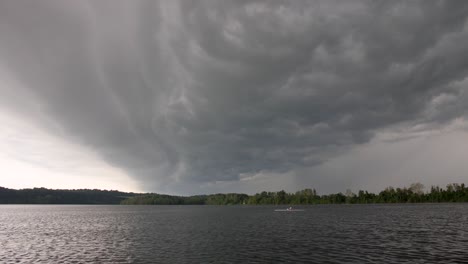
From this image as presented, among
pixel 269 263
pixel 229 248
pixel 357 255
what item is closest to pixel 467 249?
pixel 357 255

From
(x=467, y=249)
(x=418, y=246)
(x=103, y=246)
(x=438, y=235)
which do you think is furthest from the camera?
(x=438, y=235)

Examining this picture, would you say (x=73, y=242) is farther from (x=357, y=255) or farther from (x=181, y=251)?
(x=357, y=255)

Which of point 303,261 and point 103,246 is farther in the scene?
point 103,246

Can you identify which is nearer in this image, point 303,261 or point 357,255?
point 303,261

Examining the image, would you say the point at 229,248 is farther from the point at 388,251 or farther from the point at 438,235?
the point at 438,235

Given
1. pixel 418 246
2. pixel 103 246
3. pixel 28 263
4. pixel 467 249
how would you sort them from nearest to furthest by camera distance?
pixel 28 263, pixel 467 249, pixel 418 246, pixel 103 246

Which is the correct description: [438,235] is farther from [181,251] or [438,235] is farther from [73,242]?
[73,242]

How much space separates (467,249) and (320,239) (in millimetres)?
26251

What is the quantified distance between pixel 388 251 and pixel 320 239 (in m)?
18.5

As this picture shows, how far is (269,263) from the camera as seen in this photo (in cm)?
4856

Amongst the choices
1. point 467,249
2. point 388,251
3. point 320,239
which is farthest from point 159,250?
point 467,249

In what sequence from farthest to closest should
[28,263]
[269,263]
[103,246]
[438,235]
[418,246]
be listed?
[438,235]
[103,246]
[418,246]
[28,263]
[269,263]

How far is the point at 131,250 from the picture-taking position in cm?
6338

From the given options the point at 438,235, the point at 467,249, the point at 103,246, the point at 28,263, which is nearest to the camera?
the point at 28,263
